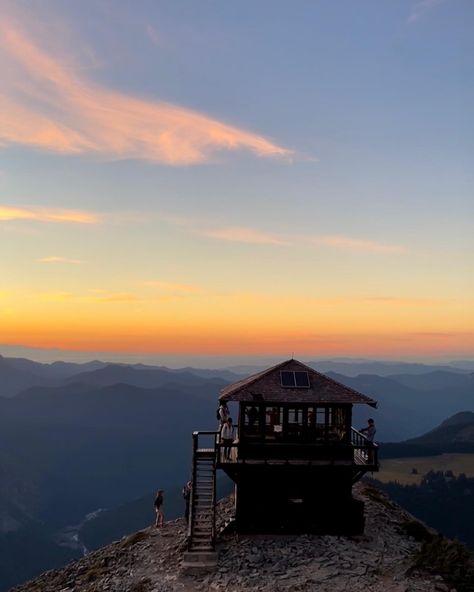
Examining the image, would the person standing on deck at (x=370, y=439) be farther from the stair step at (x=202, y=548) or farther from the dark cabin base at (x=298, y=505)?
the stair step at (x=202, y=548)

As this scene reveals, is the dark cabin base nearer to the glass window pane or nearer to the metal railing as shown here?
the metal railing

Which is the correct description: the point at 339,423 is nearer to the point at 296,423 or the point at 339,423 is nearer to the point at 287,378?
the point at 296,423

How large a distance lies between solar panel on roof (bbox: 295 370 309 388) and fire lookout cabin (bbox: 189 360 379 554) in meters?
0.16

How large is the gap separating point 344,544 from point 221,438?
8805mm

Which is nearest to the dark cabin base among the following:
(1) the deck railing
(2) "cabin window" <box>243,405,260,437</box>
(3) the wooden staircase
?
(1) the deck railing

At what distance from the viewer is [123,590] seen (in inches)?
1084

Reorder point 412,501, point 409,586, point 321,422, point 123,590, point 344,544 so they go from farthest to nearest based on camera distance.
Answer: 1. point 412,501
2. point 321,422
3. point 344,544
4. point 123,590
5. point 409,586

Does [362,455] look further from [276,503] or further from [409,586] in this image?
[409,586]

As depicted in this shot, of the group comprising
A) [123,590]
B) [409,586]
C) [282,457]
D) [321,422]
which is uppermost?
[321,422]

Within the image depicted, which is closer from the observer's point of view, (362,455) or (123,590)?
(123,590)

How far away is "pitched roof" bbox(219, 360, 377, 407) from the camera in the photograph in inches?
1224

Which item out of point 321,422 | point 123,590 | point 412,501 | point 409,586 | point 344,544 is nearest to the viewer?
point 409,586

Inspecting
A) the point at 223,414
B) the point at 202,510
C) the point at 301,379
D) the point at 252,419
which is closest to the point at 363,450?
the point at 301,379

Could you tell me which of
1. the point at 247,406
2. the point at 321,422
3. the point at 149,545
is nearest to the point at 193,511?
the point at 149,545
